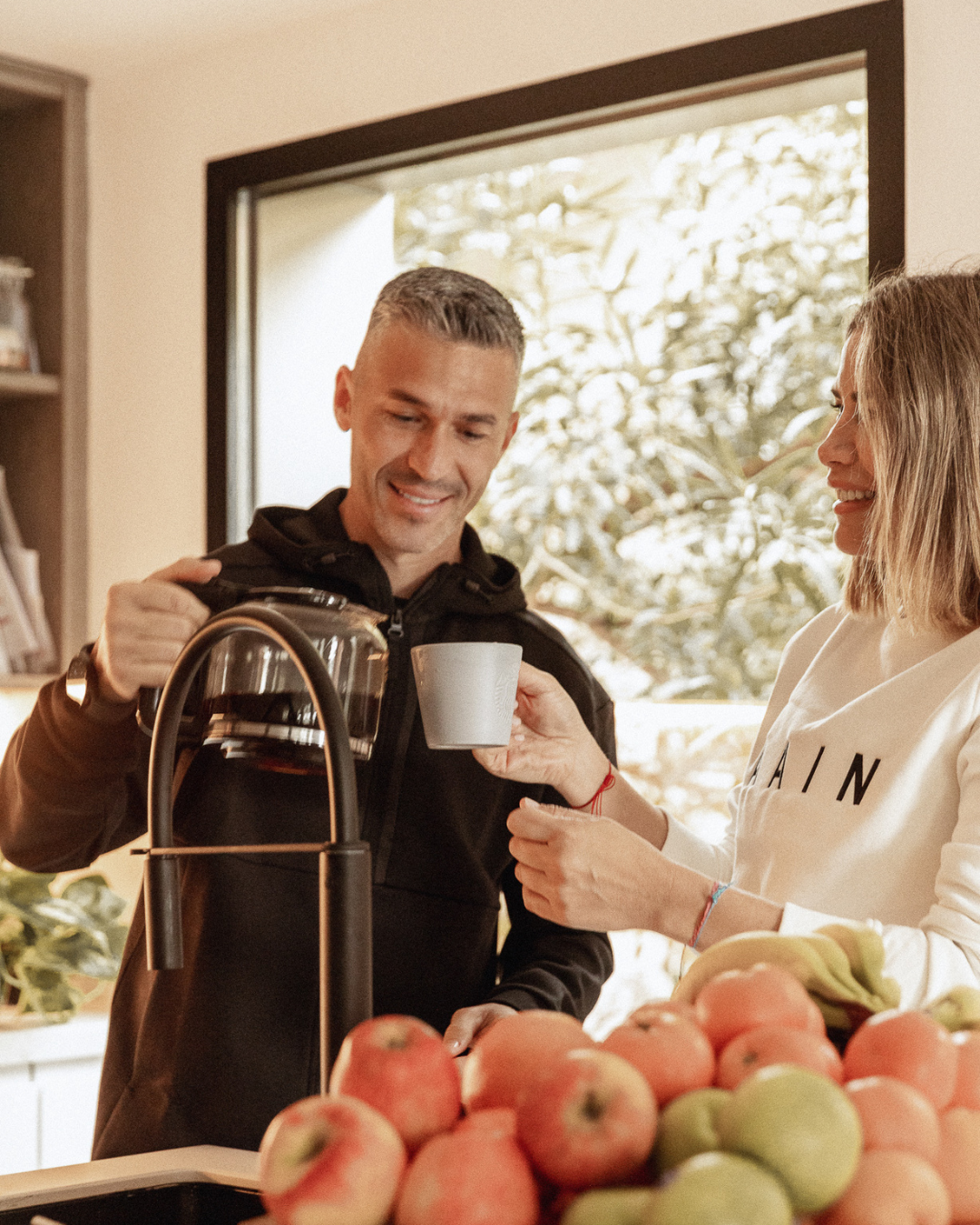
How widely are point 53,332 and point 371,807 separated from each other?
162 cm

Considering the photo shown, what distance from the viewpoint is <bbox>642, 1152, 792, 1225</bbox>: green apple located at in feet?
1.63

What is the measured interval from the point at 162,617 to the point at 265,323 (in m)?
1.52

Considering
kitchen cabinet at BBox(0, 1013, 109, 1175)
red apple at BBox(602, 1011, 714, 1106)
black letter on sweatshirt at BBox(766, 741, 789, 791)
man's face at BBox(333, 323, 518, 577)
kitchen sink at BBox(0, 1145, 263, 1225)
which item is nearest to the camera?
red apple at BBox(602, 1011, 714, 1106)

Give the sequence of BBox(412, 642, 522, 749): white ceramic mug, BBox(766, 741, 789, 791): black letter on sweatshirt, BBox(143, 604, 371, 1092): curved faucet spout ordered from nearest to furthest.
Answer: BBox(143, 604, 371, 1092): curved faucet spout → BBox(412, 642, 522, 749): white ceramic mug → BBox(766, 741, 789, 791): black letter on sweatshirt

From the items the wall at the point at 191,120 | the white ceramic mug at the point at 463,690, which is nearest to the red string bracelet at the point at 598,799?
the white ceramic mug at the point at 463,690

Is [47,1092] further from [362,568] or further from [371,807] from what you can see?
[362,568]

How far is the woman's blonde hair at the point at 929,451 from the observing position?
128 centimetres

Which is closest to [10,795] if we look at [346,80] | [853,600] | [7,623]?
[853,600]

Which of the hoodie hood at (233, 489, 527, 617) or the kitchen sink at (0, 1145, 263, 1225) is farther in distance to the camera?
the hoodie hood at (233, 489, 527, 617)

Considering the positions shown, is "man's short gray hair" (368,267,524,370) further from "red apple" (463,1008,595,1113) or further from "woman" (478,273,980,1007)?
"red apple" (463,1008,595,1113)

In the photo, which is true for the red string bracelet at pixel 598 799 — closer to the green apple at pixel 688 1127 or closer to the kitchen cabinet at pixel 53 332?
the green apple at pixel 688 1127

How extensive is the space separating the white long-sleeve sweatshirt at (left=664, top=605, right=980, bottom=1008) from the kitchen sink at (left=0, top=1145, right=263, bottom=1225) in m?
0.47

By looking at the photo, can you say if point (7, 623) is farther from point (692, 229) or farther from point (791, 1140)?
point (791, 1140)

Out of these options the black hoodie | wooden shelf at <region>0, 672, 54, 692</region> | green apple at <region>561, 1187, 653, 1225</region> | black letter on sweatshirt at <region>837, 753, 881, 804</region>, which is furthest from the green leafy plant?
green apple at <region>561, 1187, 653, 1225</region>
